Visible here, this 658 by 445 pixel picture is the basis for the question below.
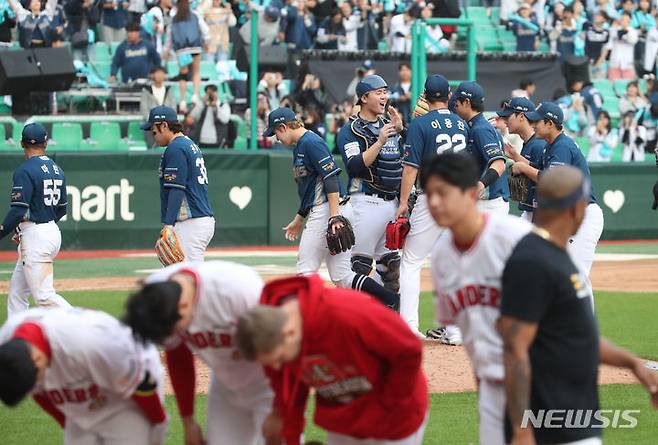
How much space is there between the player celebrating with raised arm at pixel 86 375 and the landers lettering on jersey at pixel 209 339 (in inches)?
7.0

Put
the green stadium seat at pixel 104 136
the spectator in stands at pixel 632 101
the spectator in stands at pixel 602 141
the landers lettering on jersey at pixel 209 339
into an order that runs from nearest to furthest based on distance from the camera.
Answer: the landers lettering on jersey at pixel 209 339, the green stadium seat at pixel 104 136, the spectator in stands at pixel 602 141, the spectator in stands at pixel 632 101

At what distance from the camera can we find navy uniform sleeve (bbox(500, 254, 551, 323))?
4508 mm

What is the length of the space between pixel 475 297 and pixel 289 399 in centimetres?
86

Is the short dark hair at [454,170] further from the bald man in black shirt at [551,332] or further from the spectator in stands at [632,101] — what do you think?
the spectator in stands at [632,101]

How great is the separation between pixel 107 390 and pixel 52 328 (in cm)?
39

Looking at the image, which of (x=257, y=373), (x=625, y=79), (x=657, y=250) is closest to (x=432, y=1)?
(x=625, y=79)

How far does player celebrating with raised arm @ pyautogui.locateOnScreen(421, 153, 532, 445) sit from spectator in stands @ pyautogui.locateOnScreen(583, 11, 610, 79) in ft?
68.6

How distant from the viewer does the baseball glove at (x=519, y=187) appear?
11.1 meters

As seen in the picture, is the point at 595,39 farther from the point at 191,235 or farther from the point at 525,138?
the point at 191,235

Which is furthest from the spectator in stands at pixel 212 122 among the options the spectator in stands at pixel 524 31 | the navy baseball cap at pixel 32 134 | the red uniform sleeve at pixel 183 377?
the red uniform sleeve at pixel 183 377

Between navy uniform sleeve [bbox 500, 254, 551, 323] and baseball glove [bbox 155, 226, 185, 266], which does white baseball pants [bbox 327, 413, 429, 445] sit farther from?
baseball glove [bbox 155, 226, 185, 266]

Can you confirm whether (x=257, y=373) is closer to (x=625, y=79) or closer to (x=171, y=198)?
(x=171, y=198)

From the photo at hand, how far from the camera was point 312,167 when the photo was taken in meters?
10.8

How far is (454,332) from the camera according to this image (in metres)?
11.0
